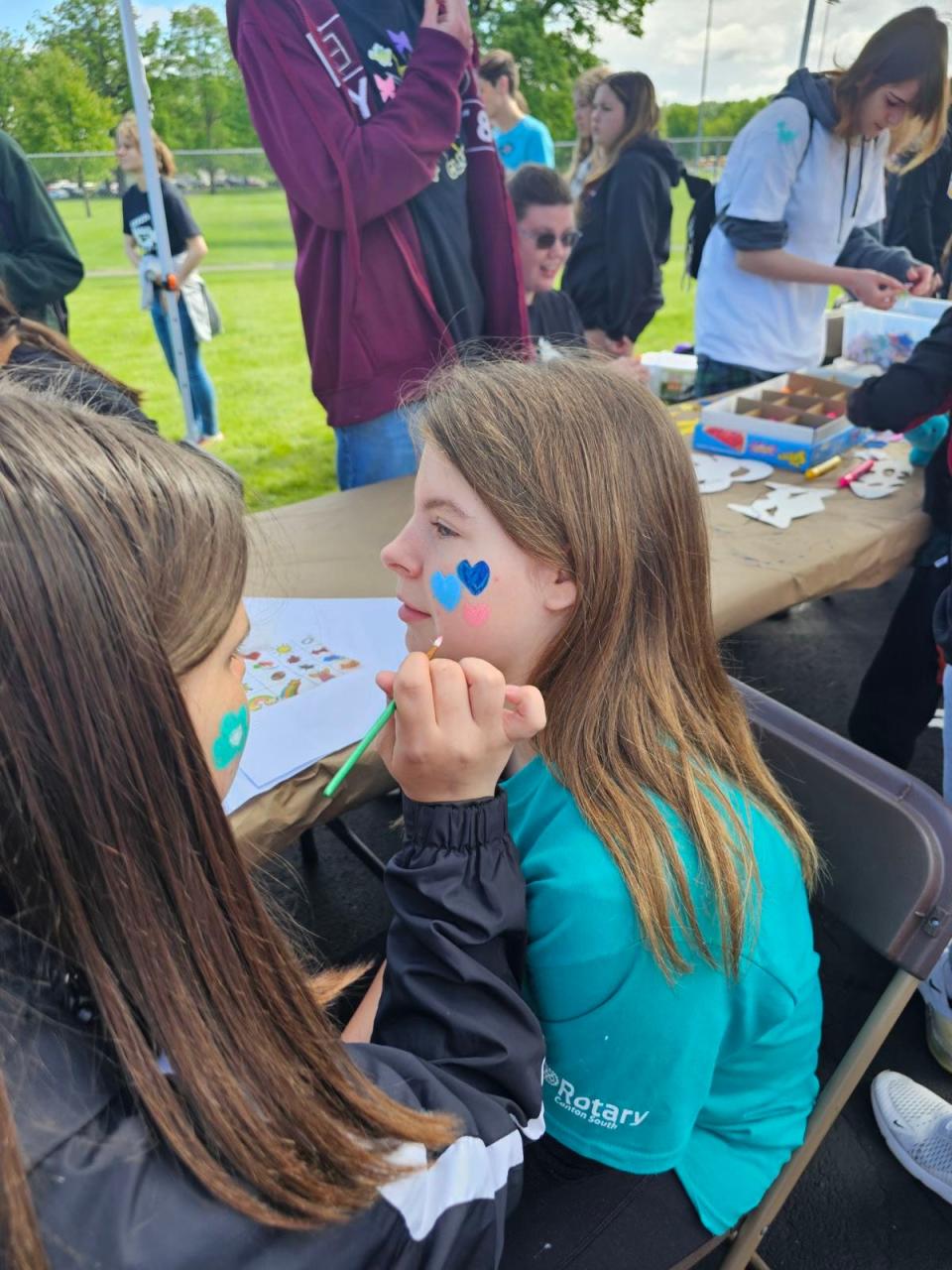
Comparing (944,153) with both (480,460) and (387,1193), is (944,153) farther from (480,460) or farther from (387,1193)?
(387,1193)

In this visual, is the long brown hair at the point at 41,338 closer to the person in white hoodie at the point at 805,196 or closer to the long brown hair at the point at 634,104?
the person in white hoodie at the point at 805,196

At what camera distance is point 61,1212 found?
0.43 metres

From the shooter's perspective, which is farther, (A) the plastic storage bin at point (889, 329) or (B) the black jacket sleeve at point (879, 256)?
(B) the black jacket sleeve at point (879, 256)

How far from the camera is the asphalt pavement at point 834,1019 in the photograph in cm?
129

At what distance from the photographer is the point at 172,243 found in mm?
3205

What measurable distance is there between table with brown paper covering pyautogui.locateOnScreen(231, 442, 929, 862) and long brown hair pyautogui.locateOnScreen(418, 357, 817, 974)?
20.9 inches

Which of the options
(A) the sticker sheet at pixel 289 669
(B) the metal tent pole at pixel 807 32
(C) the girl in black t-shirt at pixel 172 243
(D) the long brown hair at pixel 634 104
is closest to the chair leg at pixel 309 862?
(A) the sticker sheet at pixel 289 669

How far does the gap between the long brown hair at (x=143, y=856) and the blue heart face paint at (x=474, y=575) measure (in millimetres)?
421

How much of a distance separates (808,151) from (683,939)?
223 cm

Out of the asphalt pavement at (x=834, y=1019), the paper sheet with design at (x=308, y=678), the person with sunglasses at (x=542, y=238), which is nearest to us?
the paper sheet with design at (x=308, y=678)

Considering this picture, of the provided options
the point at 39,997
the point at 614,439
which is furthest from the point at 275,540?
the point at 39,997

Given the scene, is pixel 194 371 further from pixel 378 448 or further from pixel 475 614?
pixel 475 614

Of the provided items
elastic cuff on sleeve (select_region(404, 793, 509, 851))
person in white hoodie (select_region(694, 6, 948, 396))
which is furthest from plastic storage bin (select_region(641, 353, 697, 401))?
elastic cuff on sleeve (select_region(404, 793, 509, 851))

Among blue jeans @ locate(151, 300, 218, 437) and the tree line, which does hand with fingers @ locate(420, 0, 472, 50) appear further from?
blue jeans @ locate(151, 300, 218, 437)
